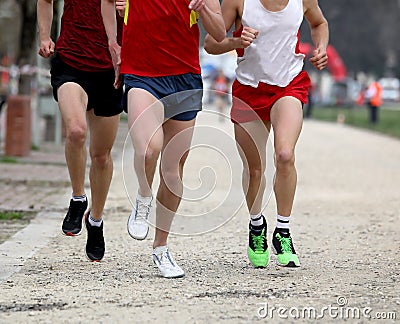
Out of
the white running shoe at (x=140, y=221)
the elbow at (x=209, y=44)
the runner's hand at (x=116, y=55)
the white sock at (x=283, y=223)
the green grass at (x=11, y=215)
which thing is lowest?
the green grass at (x=11, y=215)

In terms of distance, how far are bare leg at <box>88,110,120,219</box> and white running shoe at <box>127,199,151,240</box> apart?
2.37 feet

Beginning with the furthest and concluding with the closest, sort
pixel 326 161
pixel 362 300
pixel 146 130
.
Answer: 1. pixel 326 161
2. pixel 146 130
3. pixel 362 300

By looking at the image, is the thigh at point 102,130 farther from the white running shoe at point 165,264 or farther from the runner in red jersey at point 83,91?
the white running shoe at point 165,264

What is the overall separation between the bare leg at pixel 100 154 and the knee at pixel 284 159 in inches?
43.7

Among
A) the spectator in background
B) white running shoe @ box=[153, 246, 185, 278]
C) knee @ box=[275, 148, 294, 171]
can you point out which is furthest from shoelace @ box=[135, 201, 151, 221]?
the spectator in background

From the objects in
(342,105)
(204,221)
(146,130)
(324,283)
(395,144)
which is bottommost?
(342,105)

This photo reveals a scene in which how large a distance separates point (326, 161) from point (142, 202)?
1329 cm

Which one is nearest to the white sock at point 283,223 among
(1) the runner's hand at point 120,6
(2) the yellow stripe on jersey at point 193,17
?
(2) the yellow stripe on jersey at point 193,17

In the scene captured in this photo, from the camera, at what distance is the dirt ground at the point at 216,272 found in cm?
544

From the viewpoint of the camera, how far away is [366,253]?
25.8 feet

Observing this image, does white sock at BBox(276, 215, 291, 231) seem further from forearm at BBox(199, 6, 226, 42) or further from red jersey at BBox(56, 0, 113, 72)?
red jersey at BBox(56, 0, 113, 72)

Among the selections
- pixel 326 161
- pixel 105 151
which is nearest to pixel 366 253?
pixel 105 151

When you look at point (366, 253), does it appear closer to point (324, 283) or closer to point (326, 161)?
point (324, 283)

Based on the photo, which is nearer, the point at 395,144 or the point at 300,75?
the point at 300,75
